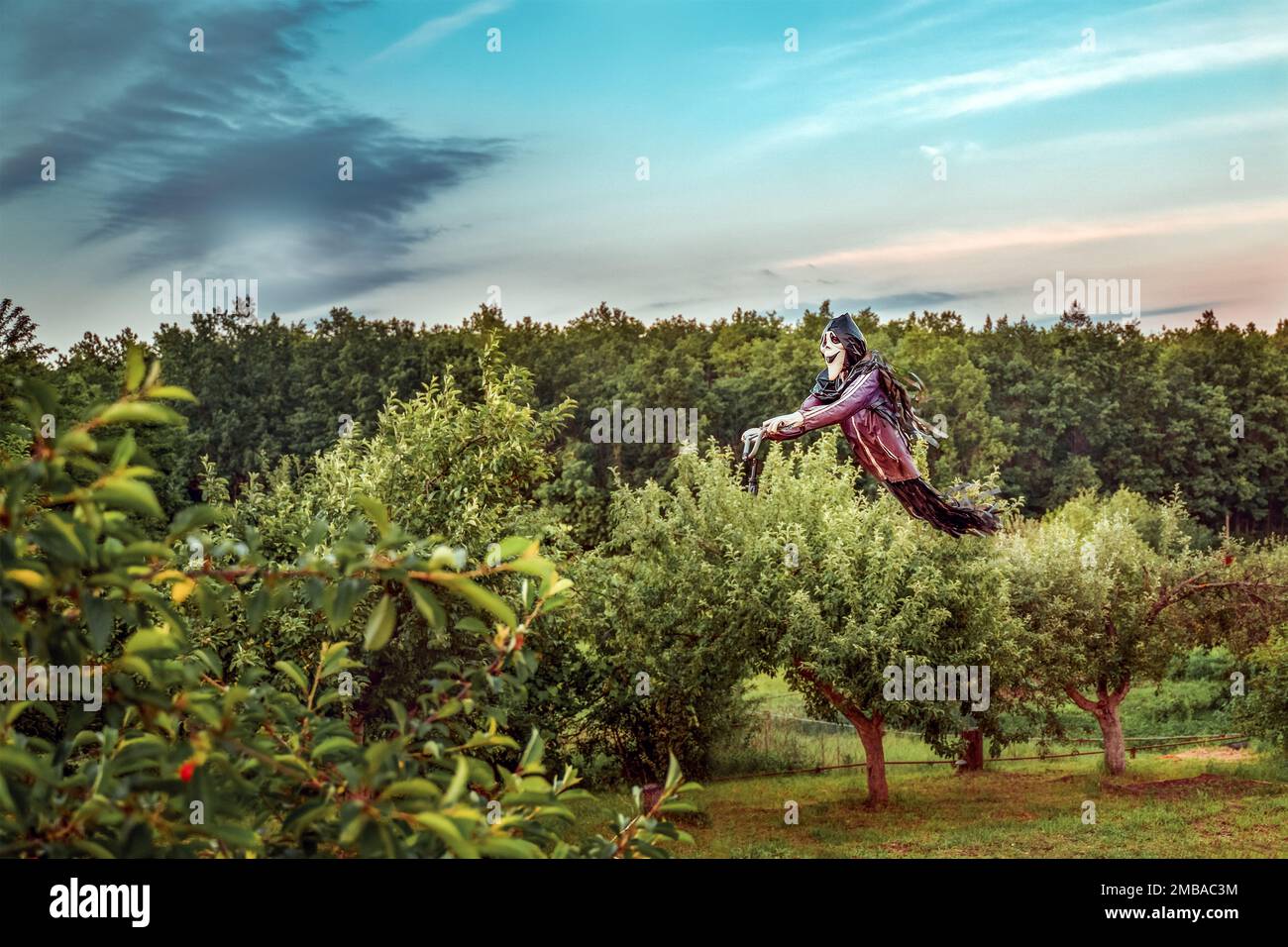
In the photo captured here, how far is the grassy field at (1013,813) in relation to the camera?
11039 millimetres

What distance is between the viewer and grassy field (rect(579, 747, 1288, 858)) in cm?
1104

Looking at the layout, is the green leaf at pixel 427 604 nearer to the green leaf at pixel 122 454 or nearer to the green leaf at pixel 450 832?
the green leaf at pixel 450 832

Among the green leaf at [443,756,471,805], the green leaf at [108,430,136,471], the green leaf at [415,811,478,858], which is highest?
the green leaf at [108,430,136,471]

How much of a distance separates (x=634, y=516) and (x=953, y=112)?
5.34 meters

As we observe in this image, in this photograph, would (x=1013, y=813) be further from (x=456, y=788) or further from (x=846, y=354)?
(x=456, y=788)

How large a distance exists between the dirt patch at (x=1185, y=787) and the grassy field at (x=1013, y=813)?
0.04 feet

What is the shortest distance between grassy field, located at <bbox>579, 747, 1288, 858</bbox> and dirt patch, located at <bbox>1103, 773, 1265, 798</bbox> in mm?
11

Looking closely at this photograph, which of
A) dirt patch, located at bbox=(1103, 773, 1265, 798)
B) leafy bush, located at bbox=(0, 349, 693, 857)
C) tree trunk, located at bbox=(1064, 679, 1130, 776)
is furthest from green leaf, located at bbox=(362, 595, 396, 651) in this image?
tree trunk, located at bbox=(1064, 679, 1130, 776)

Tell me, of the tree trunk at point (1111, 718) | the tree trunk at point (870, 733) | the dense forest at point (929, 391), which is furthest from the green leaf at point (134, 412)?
the dense forest at point (929, 391)

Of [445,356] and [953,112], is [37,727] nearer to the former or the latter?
[953,112]

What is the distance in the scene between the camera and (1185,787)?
42.4 ft

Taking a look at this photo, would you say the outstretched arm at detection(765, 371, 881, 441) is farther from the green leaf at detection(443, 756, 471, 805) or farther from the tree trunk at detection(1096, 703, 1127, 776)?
the tree trunk at detection(1096, 703, 1127, 776)

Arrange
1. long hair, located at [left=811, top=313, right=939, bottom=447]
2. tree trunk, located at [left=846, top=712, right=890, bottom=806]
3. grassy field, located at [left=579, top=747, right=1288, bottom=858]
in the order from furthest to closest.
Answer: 1. tree trunk, located at [left=846, top=712, right=890, bottom=806]
2. grassy field, located at [left=579, top=747, right=1288, bottom=858]
3. long hair, located at [left=811, top=313, right=939, bottom=447]
